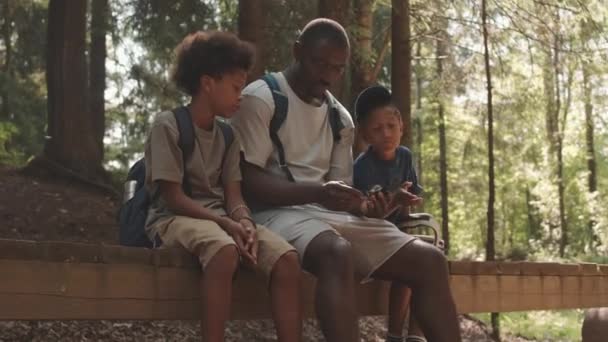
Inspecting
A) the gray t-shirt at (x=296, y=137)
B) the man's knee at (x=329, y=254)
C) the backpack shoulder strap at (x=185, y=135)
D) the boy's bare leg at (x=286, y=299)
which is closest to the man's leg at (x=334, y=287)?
the man's knee at (x=329, y=254)

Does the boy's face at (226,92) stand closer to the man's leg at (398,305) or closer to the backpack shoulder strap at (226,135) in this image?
the backpack shoulder strap at (226,135)

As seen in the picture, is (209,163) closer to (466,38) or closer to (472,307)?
(472,307)

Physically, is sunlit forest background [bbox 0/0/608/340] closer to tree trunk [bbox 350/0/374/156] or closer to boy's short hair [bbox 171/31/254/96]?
tree trunk [bbox 350/0/374/156]

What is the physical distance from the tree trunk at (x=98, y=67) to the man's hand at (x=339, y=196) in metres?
9.44

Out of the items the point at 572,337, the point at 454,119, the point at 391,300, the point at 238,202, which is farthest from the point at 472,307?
the point at 454,119

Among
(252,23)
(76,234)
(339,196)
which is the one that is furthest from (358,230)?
(76,234)

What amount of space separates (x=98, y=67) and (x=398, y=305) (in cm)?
1310

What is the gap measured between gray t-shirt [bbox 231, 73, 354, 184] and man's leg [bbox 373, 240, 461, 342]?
506 millimetres

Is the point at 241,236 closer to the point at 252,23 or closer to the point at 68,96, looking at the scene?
the point at 252,23

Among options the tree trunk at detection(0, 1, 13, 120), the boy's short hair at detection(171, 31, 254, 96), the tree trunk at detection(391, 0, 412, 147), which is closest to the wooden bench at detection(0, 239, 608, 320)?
the boy's short hair at detection(171, 31, 254, 96)

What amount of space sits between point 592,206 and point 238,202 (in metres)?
27.1

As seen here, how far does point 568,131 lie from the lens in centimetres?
2962

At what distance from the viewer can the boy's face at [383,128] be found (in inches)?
166

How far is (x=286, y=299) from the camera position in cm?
324
